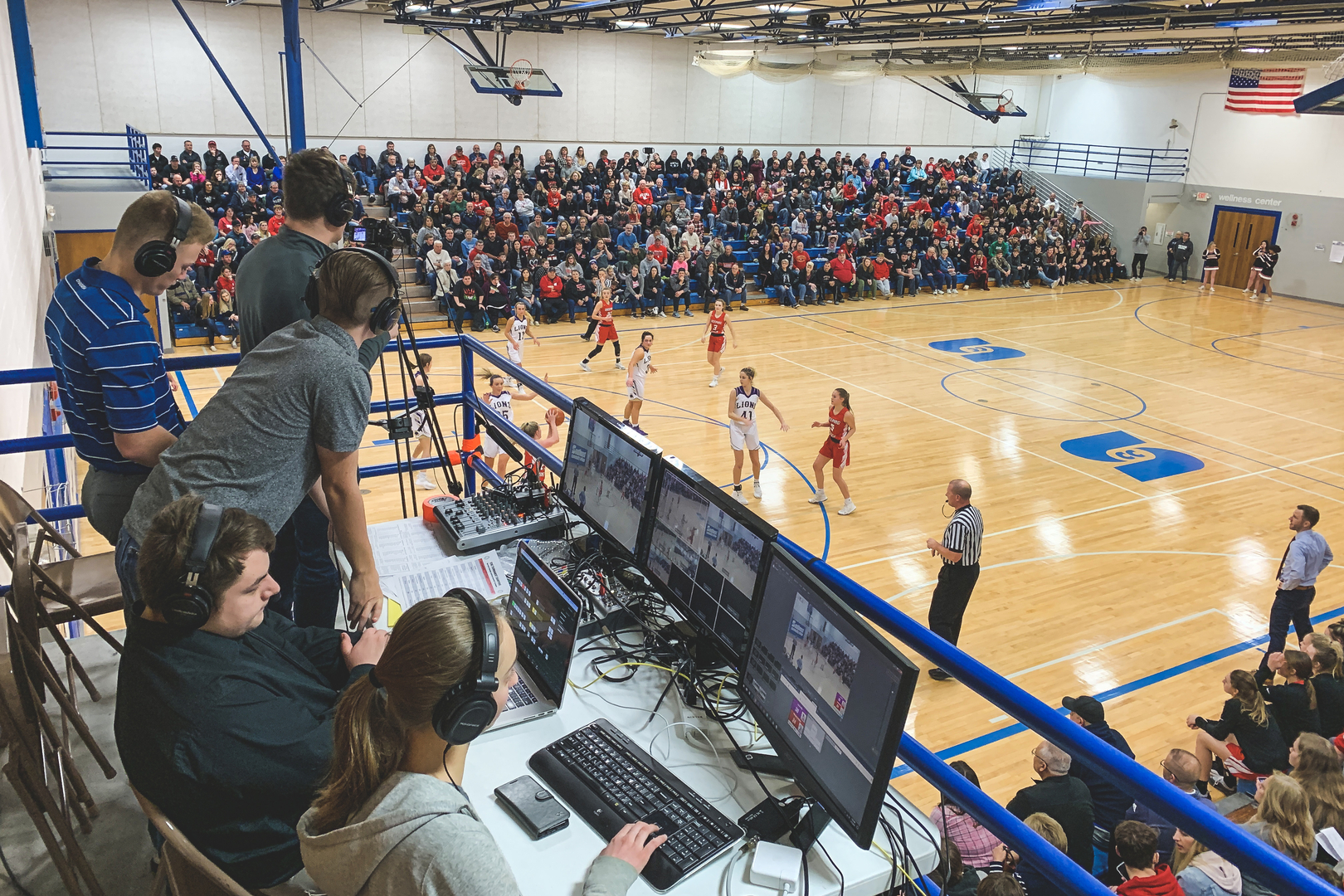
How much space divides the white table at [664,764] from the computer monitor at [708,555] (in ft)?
0.85

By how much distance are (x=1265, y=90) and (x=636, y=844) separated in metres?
33.1

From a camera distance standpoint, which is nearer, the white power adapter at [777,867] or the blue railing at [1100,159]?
the white power adapter at [777,867]

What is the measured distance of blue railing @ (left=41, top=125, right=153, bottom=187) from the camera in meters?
16.2

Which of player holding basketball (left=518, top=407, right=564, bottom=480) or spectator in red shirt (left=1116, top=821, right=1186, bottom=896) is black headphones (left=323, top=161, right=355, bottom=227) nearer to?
player holding basketball (left=518, top=407, right=564, bottom=480)

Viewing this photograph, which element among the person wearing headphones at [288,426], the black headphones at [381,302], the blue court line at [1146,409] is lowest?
the blue court line at [1146,409]

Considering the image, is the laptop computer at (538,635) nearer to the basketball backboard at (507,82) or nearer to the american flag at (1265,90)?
the basketball backboard at (507,82)

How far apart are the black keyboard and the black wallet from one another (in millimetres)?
47

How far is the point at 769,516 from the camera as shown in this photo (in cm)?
1113

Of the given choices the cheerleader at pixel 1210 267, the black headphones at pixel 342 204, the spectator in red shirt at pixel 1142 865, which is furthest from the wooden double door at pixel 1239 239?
the black headphones at pixel 342 204

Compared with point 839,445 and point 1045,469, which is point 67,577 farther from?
point 1045,469

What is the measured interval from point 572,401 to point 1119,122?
34127mm

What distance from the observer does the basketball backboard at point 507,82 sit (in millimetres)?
21797

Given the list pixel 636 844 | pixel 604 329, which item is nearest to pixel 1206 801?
pixel 636 844

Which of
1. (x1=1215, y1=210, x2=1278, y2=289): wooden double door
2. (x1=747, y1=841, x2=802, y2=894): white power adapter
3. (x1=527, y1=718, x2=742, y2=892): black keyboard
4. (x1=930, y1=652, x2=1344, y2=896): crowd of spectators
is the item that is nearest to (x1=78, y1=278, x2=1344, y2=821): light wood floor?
(x1=930, y1=652, x2=1344, y2=896): crowd of spectators
